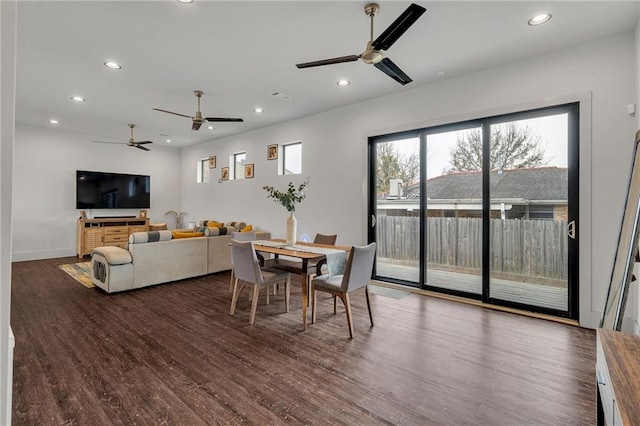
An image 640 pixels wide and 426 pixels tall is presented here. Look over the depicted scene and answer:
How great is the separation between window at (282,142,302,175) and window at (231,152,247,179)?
4.10 ft

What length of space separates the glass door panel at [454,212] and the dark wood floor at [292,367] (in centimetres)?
57

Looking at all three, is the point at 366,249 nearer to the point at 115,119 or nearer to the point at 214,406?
the point at 214,406

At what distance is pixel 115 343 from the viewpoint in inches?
108

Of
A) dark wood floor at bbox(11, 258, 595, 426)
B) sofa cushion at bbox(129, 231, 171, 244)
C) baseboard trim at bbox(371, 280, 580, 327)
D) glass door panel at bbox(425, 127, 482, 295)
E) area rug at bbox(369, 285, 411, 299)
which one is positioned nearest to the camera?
dark wood floor at bbox(11, 258, 595, 426)

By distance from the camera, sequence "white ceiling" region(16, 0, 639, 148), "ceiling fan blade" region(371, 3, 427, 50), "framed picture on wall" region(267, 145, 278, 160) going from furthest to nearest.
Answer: "framed picture on wall" region(267, 145, 278, 160) < "white ceiling" region(16, 0, 639, 148) < "ceiling fan blade" region(371, 3, 427, 50)

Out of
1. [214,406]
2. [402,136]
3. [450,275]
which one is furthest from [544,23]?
[214,406]

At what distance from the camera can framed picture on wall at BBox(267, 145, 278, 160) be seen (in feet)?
20.8

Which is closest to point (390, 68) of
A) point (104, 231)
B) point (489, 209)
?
point (489, 209)

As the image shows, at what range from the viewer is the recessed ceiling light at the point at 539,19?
271cm

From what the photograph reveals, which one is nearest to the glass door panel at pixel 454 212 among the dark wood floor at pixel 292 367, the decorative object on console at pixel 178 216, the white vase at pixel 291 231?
the dark wood floor at pixel 292 367

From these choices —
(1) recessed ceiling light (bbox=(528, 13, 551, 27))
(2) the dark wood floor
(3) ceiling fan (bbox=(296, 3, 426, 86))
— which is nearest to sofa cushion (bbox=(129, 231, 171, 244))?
(2) the dark wood floor

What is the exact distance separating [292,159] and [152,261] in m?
3.17

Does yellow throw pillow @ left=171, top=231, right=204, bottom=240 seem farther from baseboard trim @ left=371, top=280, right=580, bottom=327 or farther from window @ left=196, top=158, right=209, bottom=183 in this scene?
window @ left=196, top=158, right=209, bottom=183

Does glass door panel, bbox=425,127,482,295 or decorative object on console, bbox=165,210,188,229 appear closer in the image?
glass door panel, bbox=425,127,482,295
